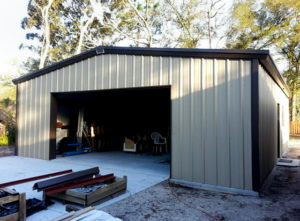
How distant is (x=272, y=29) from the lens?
16453 millimetres

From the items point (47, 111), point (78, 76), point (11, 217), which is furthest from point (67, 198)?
point (47, 111)

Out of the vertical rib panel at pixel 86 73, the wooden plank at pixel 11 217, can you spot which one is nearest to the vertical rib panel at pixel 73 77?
the vertical rib panel at pixel 86 73

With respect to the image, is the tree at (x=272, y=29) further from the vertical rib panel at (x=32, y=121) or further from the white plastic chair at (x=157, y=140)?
the vertical rib panel at (x=32, y=121)

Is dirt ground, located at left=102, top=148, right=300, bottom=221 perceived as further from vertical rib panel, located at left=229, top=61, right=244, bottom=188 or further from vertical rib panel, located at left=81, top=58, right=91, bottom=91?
vertical rib panel, located at left=81, top=58, right=91, bottom=91

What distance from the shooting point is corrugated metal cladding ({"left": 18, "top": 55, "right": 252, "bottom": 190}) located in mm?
4160

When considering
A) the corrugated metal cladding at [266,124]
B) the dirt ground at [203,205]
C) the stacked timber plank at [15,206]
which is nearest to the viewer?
the stacked timber plank at [15,206]

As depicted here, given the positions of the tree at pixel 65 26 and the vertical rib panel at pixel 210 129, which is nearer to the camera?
the vertical rib panel at pixel 210 129

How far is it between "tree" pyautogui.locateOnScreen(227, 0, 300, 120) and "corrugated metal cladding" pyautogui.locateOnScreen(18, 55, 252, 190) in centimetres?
1457

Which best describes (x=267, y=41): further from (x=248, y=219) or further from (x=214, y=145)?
(x=248, y=219)

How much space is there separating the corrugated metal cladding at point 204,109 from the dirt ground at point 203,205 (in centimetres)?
43

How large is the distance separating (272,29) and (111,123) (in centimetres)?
1334

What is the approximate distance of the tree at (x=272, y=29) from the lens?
16.0m

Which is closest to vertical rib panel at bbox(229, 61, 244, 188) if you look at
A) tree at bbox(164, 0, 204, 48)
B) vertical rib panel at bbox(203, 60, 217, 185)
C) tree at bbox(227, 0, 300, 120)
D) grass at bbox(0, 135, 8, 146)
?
vertical rib panel at bbox(203, 60, 217, 185)

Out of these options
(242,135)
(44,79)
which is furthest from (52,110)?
(242,135)
